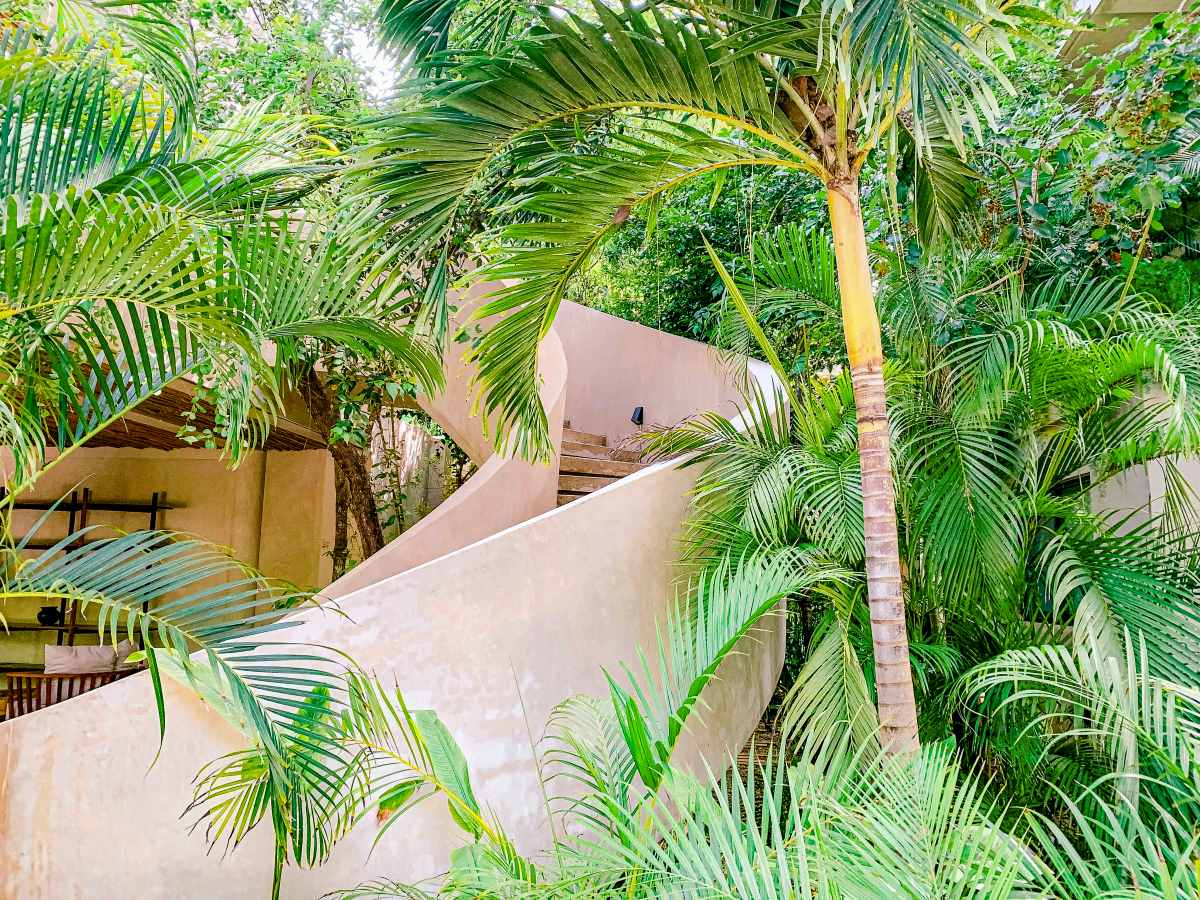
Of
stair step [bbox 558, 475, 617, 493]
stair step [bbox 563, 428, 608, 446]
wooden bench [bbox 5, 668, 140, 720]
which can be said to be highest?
stair step [bbox 563, 428, 608, 446]

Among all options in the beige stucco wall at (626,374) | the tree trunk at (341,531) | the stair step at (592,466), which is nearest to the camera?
the stair step at (592,466)

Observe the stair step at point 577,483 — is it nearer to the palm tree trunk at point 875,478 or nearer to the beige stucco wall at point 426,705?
the beige stucco wall at point 426,705

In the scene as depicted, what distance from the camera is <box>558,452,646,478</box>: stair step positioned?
5422 mm

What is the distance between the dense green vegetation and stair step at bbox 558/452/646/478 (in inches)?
56.3

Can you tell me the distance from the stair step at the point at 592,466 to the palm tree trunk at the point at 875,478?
2.88 m

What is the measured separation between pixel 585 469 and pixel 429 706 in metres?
2.92

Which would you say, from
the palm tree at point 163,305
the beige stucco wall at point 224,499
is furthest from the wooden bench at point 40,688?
the beige stucco wall at point 224,499

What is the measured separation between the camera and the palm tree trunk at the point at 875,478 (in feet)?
8.32

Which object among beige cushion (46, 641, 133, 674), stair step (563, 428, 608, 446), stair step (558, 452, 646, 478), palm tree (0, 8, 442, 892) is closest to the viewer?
palm tree (0, 8, 442, 892)

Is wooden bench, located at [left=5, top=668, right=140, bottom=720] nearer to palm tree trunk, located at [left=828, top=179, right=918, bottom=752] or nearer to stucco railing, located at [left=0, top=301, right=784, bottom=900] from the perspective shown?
stucco railing, located at [left=0, top=301, right=784, bottom=900]

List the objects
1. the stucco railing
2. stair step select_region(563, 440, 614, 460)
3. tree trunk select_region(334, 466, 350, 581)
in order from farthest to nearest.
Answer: tree trunk select_region(334, 466, 350, 581), stair step select_region(563, 440, 614, 460), the stucco railing

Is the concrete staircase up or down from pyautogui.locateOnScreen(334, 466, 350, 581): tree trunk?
up

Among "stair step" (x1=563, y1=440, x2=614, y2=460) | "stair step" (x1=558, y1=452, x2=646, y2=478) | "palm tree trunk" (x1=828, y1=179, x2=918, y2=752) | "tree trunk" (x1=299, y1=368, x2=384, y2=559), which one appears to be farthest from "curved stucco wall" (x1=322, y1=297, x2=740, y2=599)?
"palm tree trunk" (x1=828, y1=179, x2=918, y2=752)

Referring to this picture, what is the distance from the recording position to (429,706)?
2676mm
